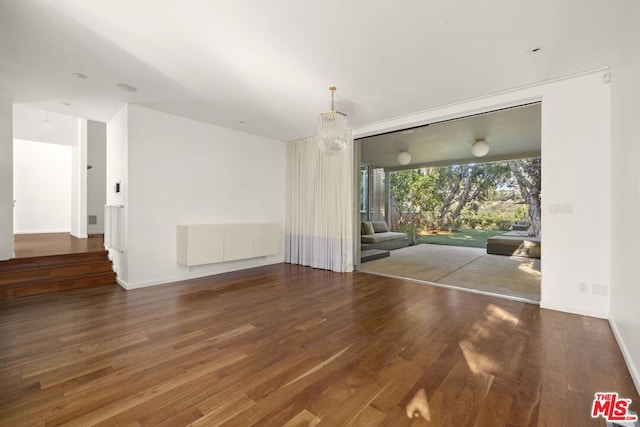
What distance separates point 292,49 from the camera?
252 cm

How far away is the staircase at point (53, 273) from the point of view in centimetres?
351

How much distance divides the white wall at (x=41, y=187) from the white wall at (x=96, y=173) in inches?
74.6

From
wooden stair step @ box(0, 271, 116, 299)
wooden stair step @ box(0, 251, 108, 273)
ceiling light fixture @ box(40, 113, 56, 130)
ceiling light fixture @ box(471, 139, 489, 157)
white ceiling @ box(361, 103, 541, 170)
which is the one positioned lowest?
wooden stair step @ box(0, 271, 116, 299)

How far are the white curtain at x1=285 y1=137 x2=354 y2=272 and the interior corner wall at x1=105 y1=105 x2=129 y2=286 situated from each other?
9.80ft

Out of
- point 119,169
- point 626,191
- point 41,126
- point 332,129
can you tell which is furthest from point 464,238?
point 41,126

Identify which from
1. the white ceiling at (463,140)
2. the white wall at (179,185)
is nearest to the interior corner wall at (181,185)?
the white wall at (179,185)

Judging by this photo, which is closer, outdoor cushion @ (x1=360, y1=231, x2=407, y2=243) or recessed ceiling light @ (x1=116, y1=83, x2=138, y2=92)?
recessed ceiling light @ (x1=116, y1=83, x2=138, y2=92)

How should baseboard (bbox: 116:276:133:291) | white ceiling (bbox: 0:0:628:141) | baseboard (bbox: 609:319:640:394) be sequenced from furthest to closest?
1. baseboard (bbox: 116:276:133:291)
2. white ceiling (bbox: 0:0:628:141)
3. baseboard (bbox: 609:319:640:394)

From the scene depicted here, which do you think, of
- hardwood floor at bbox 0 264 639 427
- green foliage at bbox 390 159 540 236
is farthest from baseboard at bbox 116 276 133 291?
green foliage at bbox 390 159 540 236

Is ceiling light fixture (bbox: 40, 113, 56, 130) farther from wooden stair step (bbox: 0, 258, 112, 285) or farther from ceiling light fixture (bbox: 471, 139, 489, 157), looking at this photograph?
ceiling light fixture (bbox: 471, 139, 489, 157)

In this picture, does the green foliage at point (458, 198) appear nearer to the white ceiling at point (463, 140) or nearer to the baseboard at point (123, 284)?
the white ceiling at point (463, 140)

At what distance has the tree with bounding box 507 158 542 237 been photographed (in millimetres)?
7656

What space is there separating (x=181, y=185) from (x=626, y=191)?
17.3 feet

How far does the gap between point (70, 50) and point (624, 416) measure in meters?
4.99
